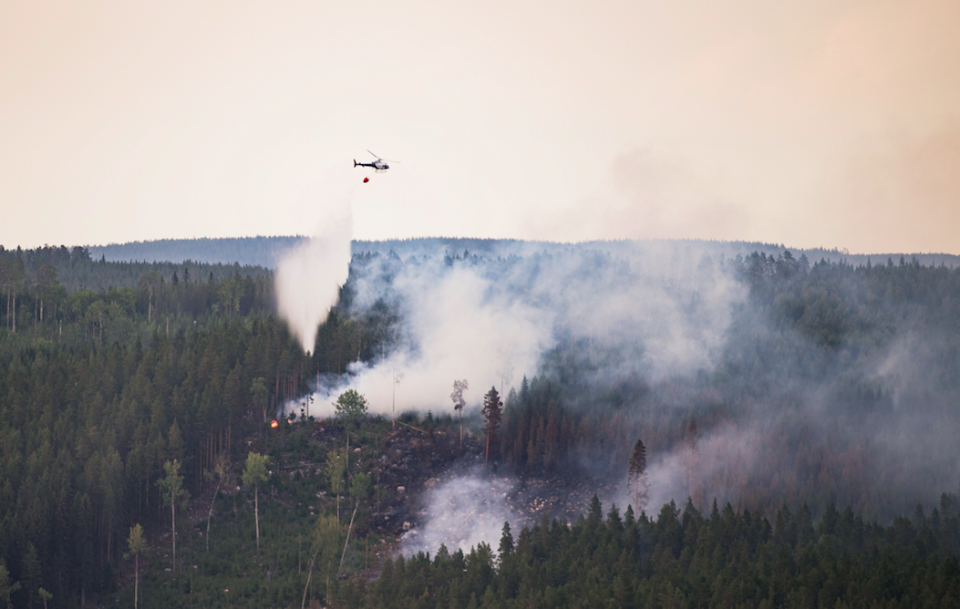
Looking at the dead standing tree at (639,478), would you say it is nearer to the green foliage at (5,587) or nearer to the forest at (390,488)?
the forest at (390,488)

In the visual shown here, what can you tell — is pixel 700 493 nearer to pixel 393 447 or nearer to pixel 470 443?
pixel 470 443

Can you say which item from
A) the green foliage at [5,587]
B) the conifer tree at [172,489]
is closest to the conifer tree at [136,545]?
the conifer tree at [172,489]

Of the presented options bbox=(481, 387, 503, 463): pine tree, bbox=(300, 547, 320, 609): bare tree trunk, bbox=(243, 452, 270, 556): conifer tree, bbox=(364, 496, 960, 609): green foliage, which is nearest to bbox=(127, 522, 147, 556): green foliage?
bbox=(243, 452, 270, 556): conifer tree

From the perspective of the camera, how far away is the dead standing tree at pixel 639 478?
5846 inches

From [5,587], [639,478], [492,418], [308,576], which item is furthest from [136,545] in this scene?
[639,478]

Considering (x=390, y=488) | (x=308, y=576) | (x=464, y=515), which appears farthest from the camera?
(x=390, y=488)

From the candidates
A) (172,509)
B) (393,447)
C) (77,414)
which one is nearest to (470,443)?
(393,447)

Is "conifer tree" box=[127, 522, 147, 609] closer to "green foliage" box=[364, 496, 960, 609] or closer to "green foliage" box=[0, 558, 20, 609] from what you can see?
"green foliage" box=[0, 558, 20, 609]

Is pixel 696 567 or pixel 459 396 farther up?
pixel 459 396

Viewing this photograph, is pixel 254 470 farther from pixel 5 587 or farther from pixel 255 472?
pixel 5 587

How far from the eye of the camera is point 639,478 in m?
161

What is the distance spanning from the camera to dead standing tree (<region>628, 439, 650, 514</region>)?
14850 centimetres

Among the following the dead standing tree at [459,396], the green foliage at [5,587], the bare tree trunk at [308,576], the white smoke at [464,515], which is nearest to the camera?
the green foliage at [5,587]

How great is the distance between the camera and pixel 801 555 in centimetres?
11850
